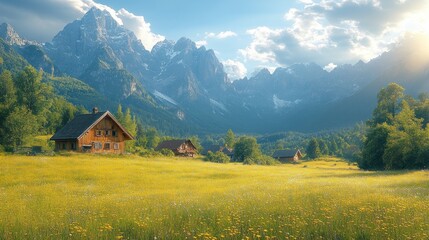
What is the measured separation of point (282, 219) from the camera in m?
14.7

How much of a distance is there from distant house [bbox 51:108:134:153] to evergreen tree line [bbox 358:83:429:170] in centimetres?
5207

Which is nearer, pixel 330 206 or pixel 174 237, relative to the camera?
pixel 174 237

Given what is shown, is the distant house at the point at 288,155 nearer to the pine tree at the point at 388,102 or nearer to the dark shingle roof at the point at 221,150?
the dark shingle roof at the point at 221,150

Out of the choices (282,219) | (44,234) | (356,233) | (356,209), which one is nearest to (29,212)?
(44,234)

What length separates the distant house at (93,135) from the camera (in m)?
71.4

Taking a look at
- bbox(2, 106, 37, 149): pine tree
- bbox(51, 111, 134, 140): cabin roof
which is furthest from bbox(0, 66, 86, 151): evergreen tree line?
bbox(51, 111, 134, 140): cabin roof

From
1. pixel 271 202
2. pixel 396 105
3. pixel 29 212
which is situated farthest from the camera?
pixel 396 105

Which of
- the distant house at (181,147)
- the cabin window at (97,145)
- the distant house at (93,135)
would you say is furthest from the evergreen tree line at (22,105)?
the distant house at (181,147)

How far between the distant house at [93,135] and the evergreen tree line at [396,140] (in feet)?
171

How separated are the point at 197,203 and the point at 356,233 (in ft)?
27.5

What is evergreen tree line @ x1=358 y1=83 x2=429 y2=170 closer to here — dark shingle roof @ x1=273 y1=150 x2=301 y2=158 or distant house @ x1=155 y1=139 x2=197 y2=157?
distant house @ x1=155 y1=139 x2=197 y2=157

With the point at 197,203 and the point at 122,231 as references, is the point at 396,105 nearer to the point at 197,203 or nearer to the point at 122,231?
the point at 197,203

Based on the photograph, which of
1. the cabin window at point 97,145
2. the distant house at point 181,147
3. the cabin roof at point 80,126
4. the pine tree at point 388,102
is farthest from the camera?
the distant house at point 181,147

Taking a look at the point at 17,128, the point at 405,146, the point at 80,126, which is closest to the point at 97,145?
the point at 80,126
